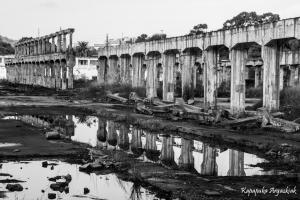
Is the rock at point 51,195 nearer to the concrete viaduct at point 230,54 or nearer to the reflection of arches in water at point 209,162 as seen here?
the reflection of arches in water at point 209,162

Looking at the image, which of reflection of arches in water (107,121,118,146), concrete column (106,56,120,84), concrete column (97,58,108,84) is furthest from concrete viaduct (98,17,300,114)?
concrete column (97,58,108,84)

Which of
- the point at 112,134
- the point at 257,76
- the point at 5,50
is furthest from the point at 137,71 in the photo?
the point at 5,50

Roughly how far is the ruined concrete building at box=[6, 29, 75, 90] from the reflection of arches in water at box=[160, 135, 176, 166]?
3162 cm

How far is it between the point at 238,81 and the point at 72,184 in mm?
13829

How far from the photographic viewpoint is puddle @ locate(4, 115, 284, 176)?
12039 millimetres

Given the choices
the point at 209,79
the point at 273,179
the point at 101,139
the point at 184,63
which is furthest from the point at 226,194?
the point at 184,63

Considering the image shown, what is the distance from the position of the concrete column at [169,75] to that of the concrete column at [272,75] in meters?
10.3

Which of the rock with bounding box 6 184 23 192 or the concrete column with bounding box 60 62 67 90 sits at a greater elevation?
the concrete column with bounding box 60 62 67 90

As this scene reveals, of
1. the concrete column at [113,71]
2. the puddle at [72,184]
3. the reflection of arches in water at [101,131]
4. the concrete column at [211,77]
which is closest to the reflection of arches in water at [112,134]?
the reflection of arches in water at [101,131]

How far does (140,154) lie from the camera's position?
45.8 ft

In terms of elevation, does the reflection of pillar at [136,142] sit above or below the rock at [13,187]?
below

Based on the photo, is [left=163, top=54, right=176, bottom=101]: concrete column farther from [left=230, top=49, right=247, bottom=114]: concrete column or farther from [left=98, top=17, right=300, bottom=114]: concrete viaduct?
[left=230, top=49, right=247, bottom=114]: concrete column

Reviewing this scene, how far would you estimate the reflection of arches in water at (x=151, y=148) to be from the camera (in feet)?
44.4

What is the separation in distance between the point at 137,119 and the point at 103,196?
40.2ft
